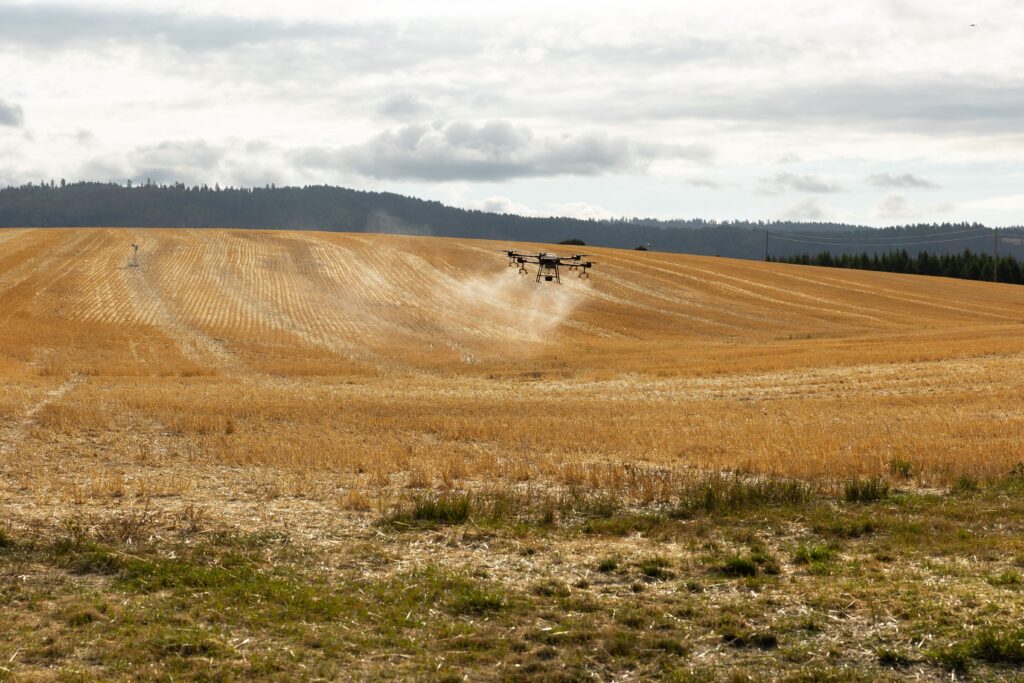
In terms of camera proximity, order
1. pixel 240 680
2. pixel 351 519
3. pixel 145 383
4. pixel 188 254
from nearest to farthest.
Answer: pixel 240 680
pixel 351 519
pixel 145 383
pixel 188 254

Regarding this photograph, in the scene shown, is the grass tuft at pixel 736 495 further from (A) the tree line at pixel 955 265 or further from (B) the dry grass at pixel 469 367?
(A) the tree line at pixel 955 265

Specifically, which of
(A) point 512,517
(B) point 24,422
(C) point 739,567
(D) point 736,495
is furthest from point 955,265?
(C) point 739,567

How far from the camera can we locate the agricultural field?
10.3 m

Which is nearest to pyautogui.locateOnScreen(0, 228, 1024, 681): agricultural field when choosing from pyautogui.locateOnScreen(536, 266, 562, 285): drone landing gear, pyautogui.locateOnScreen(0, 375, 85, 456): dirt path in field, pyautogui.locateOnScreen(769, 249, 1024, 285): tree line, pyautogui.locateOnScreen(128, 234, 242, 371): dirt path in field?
pyautogui.locateOnScreen(0, 375, 85, 456): dirt path in field

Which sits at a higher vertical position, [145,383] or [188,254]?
[188,254]

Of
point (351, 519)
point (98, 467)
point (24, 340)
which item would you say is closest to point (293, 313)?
point (24, 340)

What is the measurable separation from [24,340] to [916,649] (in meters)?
54.2

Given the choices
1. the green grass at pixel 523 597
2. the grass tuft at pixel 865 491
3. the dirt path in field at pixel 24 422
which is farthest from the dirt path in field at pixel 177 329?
the grass tuft at pixel 865 491

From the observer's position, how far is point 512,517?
644 inches

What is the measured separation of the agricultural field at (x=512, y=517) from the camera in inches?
406

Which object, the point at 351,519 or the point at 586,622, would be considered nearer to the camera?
the point at 586,622

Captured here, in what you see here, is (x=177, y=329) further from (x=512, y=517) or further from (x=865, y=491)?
(x=865, y=491)

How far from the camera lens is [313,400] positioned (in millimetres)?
35938

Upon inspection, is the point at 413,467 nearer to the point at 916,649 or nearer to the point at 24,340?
the point at 916,649
